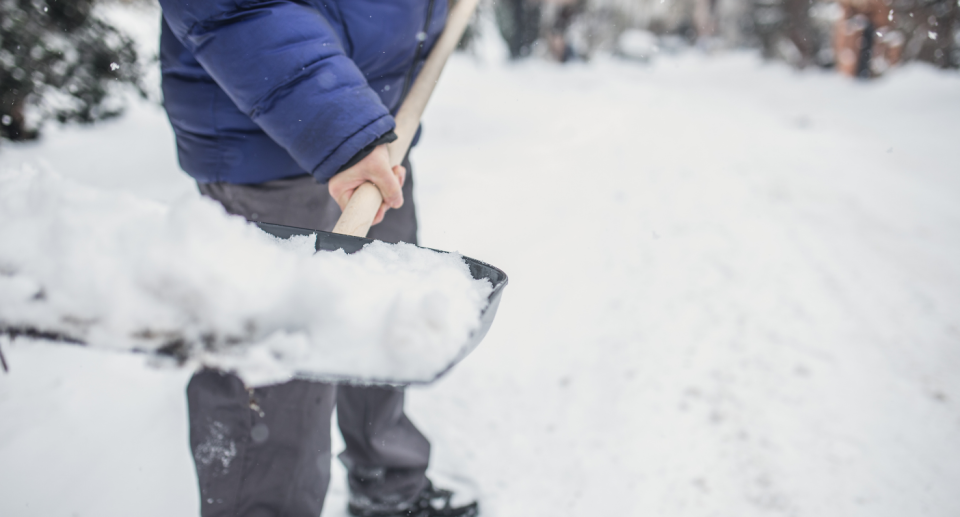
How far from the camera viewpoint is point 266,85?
0.90 m

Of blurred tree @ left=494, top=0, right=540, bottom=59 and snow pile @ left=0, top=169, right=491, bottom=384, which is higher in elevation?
snow pile @ left=0, top=169, right=491, bottom=384

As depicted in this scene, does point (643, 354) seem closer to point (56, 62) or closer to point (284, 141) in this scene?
point (284, 141)

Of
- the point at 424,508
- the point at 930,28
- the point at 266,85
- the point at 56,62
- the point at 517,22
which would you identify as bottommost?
→ the point at 517,22

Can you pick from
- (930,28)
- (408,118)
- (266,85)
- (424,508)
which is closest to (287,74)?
(266,85)

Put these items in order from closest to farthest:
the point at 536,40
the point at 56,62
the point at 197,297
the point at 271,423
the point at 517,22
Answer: the point at 197,297 → the point at 271,423 → the point at 56,62 → the point at 517,22 → the point at 536,40

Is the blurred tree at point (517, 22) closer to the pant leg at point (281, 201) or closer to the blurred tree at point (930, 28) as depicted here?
the blurred tree at point (930, 28)

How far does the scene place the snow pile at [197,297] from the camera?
0.52 m

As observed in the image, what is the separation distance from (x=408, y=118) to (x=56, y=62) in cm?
319

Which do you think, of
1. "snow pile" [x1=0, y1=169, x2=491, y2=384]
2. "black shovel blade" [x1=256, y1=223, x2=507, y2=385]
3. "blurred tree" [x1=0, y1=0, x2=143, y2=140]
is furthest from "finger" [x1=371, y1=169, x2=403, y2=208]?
"blurred tree" [x1=0, y1=0, x2=143, y2=140]

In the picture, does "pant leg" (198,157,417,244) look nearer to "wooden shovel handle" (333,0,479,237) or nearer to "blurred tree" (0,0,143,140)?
"wooden shovel handle" (333,0,479,237)

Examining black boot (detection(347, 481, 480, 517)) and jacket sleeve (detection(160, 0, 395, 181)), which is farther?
black boot (detection(347, 481, 480, 517))

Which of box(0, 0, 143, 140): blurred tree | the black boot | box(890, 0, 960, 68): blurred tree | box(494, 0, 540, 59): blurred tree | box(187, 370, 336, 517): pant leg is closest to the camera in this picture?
box(187, 370, 336, 517): pant leg

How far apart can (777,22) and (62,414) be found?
17849mm

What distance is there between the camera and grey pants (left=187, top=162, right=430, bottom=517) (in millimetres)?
1021
